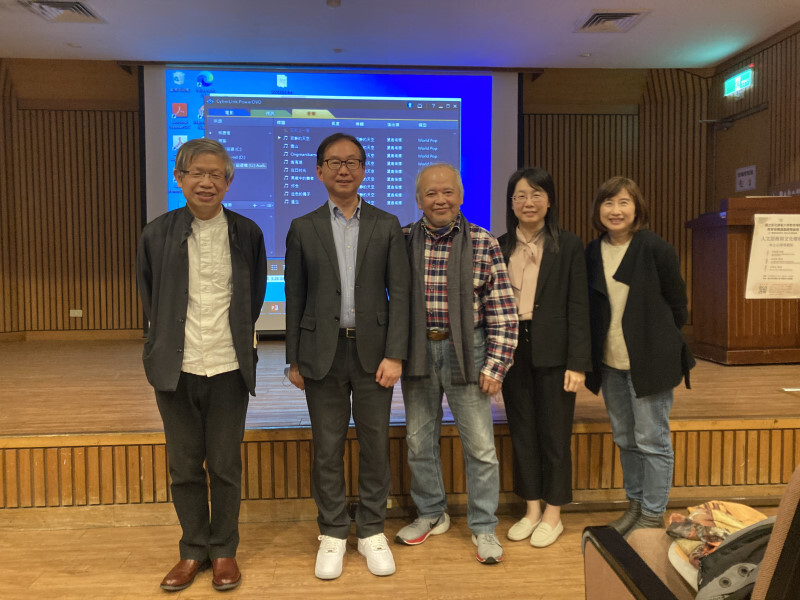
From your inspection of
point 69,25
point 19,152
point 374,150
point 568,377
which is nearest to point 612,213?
point 568,377

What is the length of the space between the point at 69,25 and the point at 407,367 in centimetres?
402

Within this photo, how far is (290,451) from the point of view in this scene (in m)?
2.31

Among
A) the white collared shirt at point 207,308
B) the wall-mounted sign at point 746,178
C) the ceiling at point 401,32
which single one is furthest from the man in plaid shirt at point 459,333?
the wall-mounted sign at point 746,178

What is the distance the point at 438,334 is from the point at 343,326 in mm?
308

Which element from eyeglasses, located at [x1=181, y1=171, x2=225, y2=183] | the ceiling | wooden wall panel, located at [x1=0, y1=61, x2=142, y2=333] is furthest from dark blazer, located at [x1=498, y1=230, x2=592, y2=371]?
wooden wall panel, located at [x1=0, y1=61, x2=142, y2=333]

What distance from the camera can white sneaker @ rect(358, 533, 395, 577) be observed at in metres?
1.85

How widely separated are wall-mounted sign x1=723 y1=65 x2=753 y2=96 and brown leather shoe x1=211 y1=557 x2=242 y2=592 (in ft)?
17.6

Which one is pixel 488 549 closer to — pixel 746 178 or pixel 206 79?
pixel 206 79

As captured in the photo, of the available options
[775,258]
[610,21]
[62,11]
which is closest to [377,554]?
[775,258]

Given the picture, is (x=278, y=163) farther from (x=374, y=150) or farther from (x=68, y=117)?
(x=68, y=117)

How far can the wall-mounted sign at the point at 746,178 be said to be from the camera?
5.03 m

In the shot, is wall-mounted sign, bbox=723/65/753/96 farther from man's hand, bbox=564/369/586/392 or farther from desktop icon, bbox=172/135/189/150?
desktop icon, bbox=172/135/189/150

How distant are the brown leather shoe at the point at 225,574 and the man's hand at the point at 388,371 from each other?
2.34 feet

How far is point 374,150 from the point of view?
465cm
